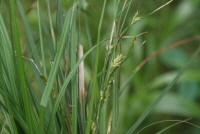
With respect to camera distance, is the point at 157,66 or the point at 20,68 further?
the point at 157,66

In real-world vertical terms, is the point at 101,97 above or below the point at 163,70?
above

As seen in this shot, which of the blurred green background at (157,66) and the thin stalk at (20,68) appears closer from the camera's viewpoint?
the thin stalk at (20,68)

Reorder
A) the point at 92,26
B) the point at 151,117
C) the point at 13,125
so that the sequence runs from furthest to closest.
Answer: the point at 92,26
the point at 151,117
the point at 13,125

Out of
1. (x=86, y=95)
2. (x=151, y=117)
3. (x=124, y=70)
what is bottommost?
(x=151, y=117)

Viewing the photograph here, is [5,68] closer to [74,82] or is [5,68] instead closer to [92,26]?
[74,82]

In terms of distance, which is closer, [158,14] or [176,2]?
[158,14]

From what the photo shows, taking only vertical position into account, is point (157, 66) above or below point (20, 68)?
below

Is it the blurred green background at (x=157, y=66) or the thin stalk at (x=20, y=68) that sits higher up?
the thin stalk at (x=20, y=68)

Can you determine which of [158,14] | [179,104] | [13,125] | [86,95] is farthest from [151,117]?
[13,125]

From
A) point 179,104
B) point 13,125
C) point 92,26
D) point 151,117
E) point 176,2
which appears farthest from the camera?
point 176,2

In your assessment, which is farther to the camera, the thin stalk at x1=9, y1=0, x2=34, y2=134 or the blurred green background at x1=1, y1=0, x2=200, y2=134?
the blurred green background at x1=1, y1=0, x2=200, y2=134

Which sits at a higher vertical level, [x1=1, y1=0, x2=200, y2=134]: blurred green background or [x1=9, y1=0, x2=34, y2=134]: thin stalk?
[x1=9, y1=0, x2=34, y2=134]: thin stalk
